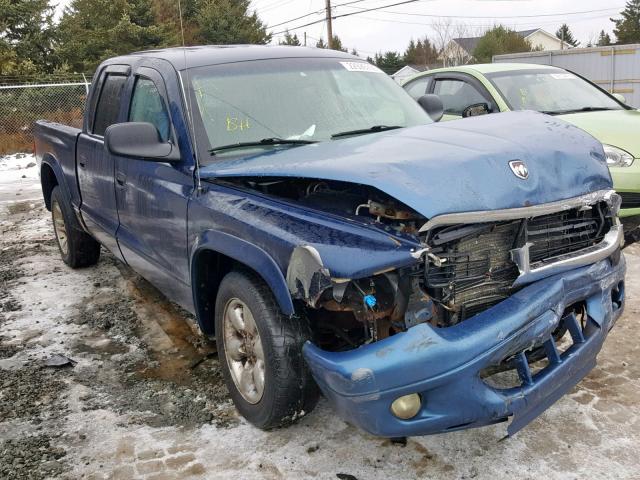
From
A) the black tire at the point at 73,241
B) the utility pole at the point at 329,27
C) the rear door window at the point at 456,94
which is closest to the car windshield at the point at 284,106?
the black tire at the point at 73,241

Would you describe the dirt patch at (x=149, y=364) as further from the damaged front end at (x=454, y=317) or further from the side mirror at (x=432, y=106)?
the side mirror at (x=432, y=106)

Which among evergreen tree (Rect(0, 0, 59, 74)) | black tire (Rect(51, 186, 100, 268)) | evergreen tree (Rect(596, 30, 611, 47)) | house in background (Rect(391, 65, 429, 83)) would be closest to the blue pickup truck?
black tire (Rect(51, 186, 100, 268))

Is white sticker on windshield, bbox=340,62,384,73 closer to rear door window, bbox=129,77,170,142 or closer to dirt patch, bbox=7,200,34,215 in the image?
rear door window, bbox=129,77,170,142

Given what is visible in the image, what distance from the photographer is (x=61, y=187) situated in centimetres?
573

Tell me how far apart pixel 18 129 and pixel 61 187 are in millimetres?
13879

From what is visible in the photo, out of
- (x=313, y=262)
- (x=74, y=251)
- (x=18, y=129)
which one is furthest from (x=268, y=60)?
(x=18, y=129)

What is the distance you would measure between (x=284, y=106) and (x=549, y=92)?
4.38 m

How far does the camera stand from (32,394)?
147 inches

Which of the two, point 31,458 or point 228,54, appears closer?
point 31,458

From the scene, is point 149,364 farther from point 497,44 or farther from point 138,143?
point 497,44

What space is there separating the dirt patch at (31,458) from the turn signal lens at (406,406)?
5.30ft

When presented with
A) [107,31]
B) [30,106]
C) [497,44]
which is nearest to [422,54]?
[497,44]

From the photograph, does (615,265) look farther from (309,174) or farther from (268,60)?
(268,60)

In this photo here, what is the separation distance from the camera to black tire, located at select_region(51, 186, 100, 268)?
5.72 m
